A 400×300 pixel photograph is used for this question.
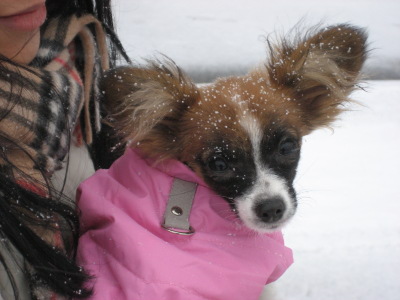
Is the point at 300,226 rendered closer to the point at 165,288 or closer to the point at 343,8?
the point at 165,288

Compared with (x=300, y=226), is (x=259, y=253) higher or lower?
higher

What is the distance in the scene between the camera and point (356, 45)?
5.19ft

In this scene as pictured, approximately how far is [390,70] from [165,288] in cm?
323

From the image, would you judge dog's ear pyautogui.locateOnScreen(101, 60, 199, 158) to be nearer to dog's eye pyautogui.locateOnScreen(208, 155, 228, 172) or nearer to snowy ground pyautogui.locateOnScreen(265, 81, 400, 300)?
dog's eye pyautogui.locateOnScreen(208, 155, 228, 172)

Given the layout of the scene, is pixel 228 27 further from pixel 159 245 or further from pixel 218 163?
pixel 159 245

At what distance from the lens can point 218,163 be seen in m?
1.53

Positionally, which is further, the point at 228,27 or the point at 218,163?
the point at 228,27

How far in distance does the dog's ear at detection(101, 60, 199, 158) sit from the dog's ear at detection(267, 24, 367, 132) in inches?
12.4

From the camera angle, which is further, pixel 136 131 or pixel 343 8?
pixel 343 8

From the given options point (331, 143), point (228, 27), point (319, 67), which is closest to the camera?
point (319, 67)

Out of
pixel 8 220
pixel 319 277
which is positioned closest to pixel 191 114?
pixel 8 220

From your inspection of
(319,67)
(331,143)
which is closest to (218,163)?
(319,67)

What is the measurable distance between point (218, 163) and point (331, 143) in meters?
1.73

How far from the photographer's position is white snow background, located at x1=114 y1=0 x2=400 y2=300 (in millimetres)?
2055
